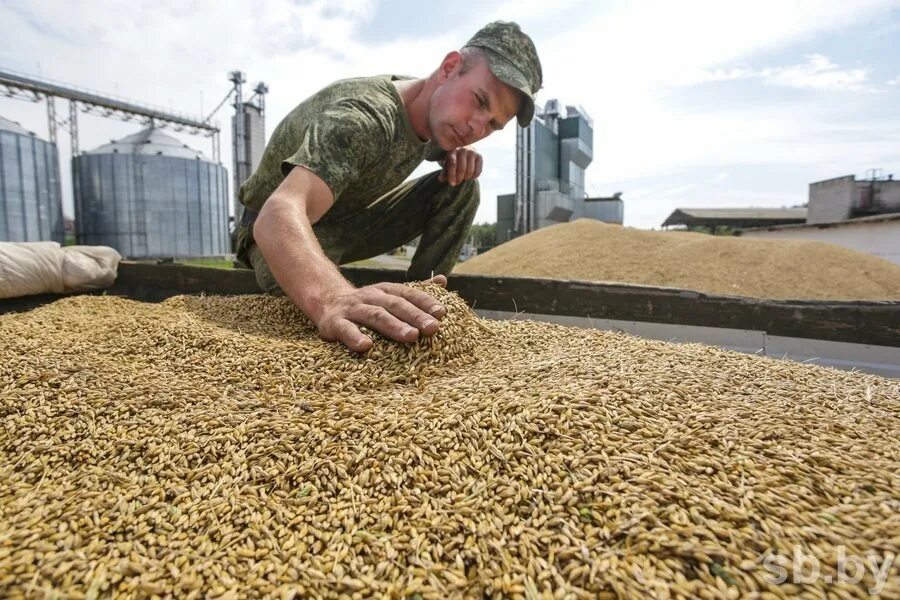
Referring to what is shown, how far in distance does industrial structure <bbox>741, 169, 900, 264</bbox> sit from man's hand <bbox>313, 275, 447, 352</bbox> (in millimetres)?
13990

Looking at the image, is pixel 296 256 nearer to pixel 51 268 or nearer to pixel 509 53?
pixel 509 53

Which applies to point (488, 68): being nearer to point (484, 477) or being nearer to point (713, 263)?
point (484, 477)

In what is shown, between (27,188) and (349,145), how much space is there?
1230 cm

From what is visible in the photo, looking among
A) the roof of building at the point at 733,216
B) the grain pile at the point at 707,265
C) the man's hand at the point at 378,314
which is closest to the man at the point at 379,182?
the man's hand at the point at 378,314

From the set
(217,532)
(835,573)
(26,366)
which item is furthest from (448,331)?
(26,366)

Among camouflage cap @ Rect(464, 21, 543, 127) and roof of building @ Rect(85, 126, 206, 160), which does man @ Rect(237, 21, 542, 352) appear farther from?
roof of building @ Rect(85, 126, 206, 160)

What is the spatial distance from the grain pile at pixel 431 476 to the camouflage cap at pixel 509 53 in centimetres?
132

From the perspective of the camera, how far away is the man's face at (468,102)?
2244 mm

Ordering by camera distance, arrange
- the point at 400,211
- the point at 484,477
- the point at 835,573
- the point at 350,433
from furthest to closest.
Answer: the point at 400,211, the point at 350,433, the point at 484,477, the point at 835,573

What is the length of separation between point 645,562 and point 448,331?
1034mm

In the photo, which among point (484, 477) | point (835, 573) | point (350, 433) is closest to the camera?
point (835, 573)

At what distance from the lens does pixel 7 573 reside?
0.79 m

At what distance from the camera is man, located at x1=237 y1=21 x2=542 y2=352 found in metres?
1.71

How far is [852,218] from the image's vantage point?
1667 centimetres
